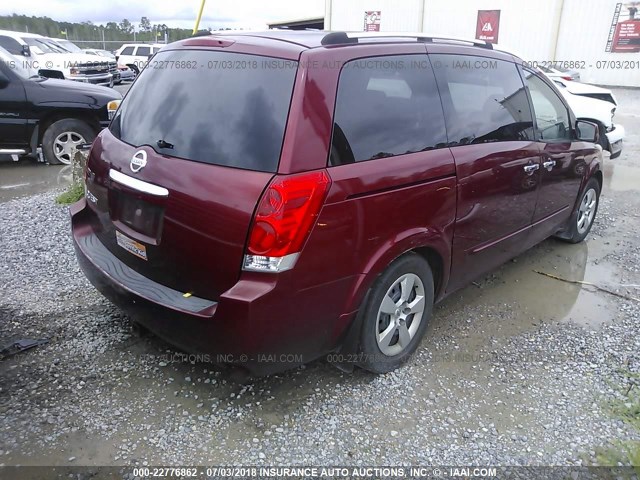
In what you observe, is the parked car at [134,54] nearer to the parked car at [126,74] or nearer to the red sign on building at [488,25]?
the parked car at [126,74]

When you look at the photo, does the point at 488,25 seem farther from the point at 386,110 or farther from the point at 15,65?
the point at 386,110

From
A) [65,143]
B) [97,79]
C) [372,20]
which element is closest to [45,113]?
[65,143]

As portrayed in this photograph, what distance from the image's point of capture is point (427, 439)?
266 cm

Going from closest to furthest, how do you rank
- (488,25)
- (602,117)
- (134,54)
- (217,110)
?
1. (217,110)
2. (602,117)
3. (488,25)
4. (134,54)

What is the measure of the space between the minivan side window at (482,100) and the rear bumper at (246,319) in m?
1.36

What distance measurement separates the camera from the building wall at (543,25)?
57.7ft

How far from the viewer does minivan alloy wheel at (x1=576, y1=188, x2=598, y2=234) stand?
524 cm

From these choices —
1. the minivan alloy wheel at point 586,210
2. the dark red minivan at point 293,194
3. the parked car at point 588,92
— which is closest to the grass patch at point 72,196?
the dark red minivan at point 293,194

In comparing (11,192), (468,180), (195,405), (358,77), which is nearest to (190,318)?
(195,405)

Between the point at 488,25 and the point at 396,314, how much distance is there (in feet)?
65.6

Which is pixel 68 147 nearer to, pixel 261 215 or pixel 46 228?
pixel 46 228

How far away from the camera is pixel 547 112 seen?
4.30 metres

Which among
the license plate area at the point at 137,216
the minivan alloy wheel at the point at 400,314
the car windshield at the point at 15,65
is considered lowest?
the minivan alloy wheel at the point at 400,314

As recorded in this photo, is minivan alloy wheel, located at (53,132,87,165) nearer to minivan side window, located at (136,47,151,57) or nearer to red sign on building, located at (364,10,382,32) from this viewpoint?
red sign on building, located at (364,10,382,32)
